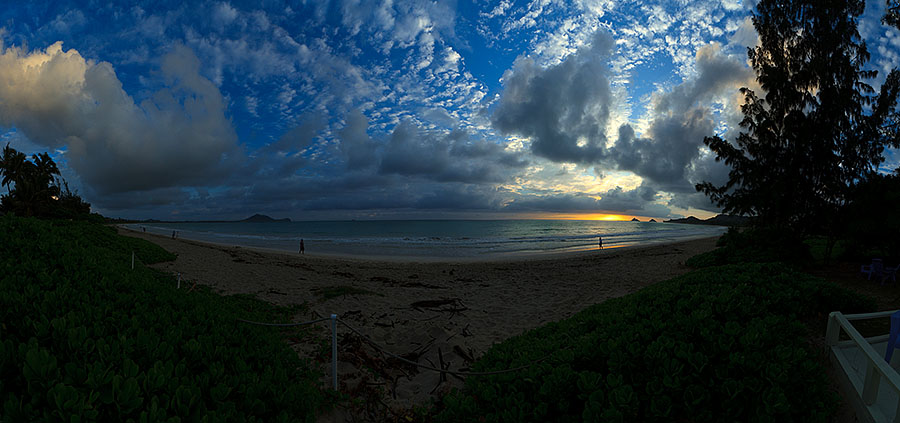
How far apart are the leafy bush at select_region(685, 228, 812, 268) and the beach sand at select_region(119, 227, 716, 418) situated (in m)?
2.37

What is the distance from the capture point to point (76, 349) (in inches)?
99.1

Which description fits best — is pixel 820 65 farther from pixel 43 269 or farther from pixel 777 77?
pixel 43 269

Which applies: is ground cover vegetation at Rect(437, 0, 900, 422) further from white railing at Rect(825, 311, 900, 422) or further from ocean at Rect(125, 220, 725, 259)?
ocean at Rect(125, 220, 725, 259)

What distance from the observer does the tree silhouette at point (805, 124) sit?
42.9 ft

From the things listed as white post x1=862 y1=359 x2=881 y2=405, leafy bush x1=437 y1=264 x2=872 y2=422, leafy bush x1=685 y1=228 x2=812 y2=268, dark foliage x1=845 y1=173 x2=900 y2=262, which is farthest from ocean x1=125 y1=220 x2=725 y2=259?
white post x1=862 y1=359 x2=881 y2=405

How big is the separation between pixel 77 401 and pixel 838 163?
21.3 m

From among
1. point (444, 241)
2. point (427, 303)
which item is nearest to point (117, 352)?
point (427, 303)

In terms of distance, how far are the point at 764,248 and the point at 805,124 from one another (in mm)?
5336

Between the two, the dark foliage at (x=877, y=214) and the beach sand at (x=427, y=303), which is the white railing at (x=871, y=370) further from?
the dark foliage at (x=877, y=214)

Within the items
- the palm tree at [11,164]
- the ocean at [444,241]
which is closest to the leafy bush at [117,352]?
the ocean at [444,241]

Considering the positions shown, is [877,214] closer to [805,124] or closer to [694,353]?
[805,124]

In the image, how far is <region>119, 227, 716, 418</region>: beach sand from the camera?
5258 millimetres

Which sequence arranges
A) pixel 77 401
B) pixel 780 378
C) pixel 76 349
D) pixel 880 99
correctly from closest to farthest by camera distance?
pixel 77 401 < pixel 76 349 < pixel 780 378 < pixel 880 99

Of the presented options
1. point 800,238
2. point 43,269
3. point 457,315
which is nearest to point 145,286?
point 43,269
